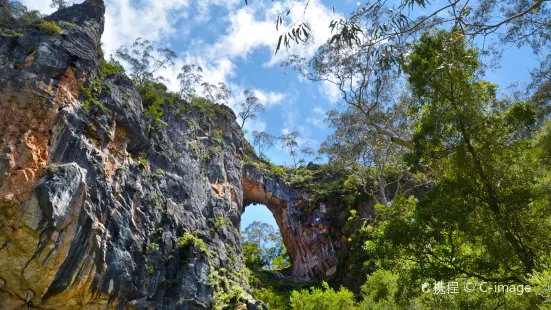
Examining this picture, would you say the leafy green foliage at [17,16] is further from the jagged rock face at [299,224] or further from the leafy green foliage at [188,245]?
the jagged rock face at [299,224]

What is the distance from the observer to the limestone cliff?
9.30m

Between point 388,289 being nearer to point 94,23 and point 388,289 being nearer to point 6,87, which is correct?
point 6,87

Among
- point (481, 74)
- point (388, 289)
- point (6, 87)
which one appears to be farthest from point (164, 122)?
point (481, 74)

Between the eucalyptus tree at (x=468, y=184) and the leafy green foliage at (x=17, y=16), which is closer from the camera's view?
the eucalyptus tree at (x=468, y=184)

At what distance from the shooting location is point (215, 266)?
44.9ft

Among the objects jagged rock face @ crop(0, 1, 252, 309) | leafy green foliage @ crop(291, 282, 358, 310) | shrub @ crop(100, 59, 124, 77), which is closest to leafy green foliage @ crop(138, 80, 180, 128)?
jagged rock face @ crop(0, 1, 252, 309)

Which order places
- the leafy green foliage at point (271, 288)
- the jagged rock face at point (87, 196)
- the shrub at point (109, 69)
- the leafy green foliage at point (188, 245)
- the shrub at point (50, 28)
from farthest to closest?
the leafy green foliage at point (271, 288) → the shrub at point (109, 69) → the leafy green foliage at point (188, 245) → the shrub at point (50, 28) → the jagged rock face at point (87, 196)

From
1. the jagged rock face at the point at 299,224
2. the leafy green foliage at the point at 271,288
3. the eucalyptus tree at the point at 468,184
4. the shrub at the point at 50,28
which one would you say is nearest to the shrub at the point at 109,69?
the shrub at the point at 50,28

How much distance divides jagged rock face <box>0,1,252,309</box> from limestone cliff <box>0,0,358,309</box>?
3 centimetres

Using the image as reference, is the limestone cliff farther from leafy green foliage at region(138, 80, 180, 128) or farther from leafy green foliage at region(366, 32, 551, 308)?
leafy green foliage at region(366, 32, 551, 308)

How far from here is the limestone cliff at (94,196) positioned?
930 cm

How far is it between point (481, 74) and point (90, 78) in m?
11.9

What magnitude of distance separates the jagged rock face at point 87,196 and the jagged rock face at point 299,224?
792 cm

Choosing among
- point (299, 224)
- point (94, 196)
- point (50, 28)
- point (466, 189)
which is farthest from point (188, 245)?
point (299, 224)
